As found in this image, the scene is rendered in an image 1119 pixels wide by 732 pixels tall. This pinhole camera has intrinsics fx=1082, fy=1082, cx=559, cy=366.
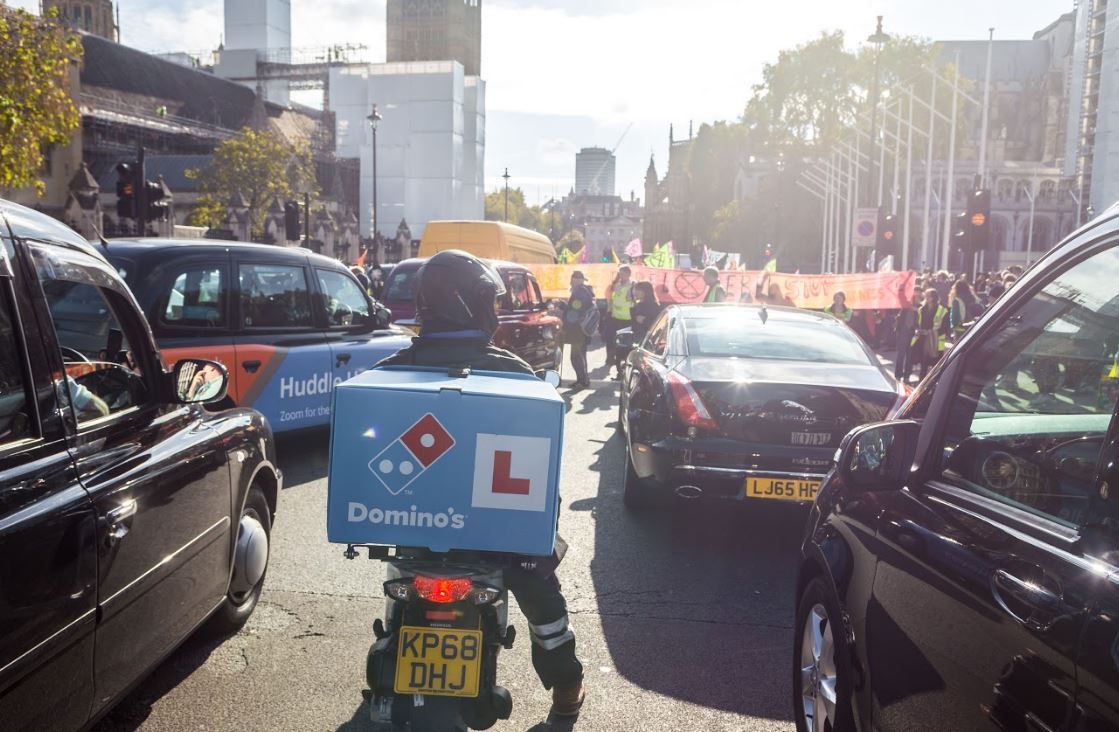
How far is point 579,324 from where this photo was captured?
1616 cm

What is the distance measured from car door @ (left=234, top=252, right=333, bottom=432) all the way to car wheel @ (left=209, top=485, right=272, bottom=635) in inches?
131

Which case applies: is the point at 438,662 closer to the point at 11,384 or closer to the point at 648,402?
the point at 11,384

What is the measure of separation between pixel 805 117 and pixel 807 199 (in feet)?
34.2

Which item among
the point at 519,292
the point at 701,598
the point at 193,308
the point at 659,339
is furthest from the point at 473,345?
the point at 519,292

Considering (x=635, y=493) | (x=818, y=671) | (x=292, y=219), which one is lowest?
(x=635, y=493)

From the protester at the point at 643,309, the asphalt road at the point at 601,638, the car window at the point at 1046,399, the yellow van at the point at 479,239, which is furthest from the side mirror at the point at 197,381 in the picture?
the yellow van at the point at 479,239

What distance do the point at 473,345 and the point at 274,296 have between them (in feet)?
17.2

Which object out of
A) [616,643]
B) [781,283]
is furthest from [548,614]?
[781,283]

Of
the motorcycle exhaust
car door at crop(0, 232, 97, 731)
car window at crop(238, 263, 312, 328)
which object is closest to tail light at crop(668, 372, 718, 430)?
the motorcycle exhaust

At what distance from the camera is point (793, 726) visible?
3.99 meters

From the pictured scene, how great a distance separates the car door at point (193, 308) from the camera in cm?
763

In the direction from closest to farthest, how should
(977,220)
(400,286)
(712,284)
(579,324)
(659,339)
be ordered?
(659,339) → (400,286) → (579,324) → (712,284) → (977,220)

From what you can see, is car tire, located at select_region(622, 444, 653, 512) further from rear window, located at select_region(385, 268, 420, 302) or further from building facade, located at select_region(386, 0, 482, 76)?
building facade, located at select_region(386, 0, 482, 76)

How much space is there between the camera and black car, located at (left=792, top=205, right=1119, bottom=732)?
190 cm
